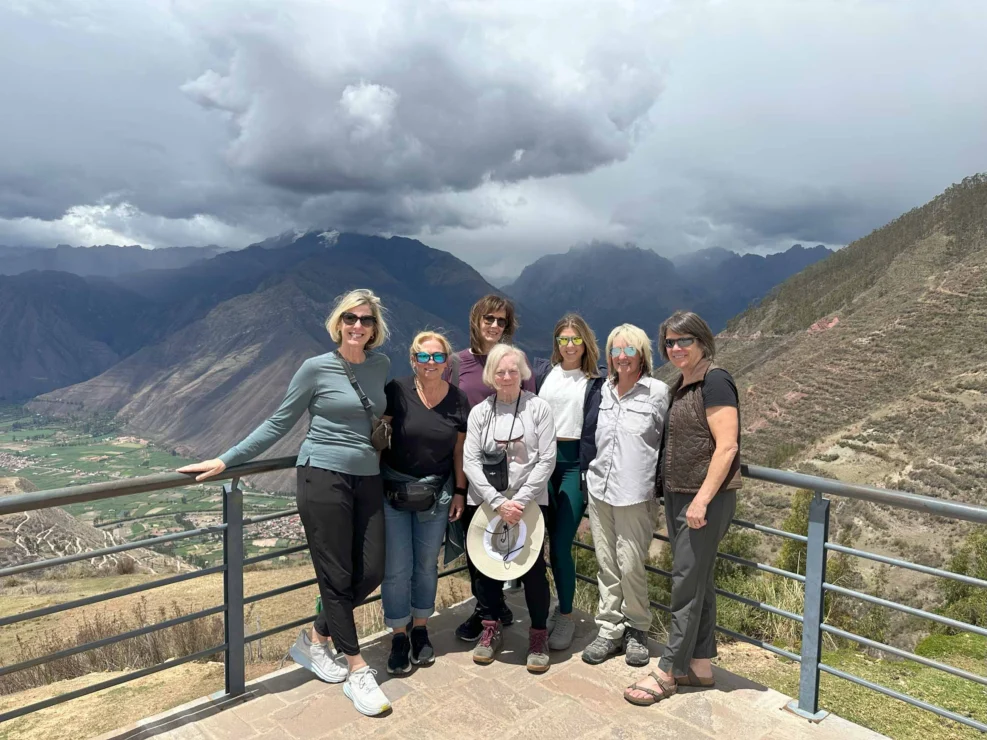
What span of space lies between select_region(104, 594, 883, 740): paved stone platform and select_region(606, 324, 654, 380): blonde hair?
165cm

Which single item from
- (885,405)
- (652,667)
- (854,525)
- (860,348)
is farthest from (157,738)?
(860,348)

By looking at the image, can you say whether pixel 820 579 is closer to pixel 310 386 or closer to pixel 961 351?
pixel 310 386

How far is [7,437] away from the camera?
19375 cm

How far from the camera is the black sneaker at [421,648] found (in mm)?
3692

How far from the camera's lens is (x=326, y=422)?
329 centimetres

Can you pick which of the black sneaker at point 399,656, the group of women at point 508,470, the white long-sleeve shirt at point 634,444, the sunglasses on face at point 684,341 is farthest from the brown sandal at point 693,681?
the sunglasses on face at point 684,341

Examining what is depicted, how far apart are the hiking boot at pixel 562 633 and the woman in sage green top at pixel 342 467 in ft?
3.57

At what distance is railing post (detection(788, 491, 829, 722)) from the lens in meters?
3.11

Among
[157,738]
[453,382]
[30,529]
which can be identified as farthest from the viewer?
[30,529]

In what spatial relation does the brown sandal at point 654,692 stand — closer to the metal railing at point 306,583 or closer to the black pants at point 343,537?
the metal railing at point 306,583

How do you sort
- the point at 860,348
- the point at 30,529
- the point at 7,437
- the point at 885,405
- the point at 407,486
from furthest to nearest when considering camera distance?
1. the point at 7,437
2. the point at 860,348
3. the point at 885,405
4. the point at 30,529
5. the point at 407,486

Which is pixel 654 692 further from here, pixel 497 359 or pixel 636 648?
pixel 497 359

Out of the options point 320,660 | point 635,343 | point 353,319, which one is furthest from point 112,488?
point 635,343

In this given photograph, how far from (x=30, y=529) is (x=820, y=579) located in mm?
32433
